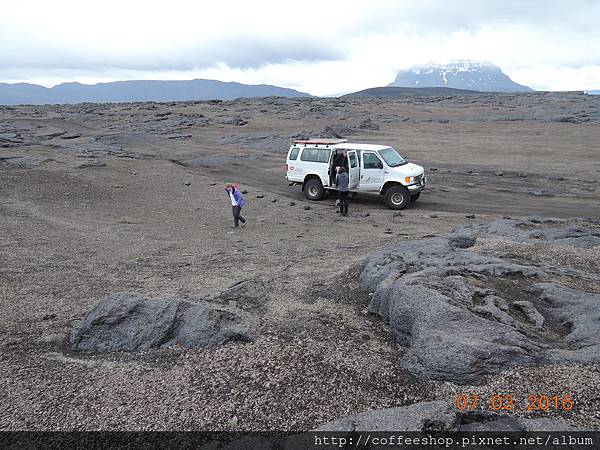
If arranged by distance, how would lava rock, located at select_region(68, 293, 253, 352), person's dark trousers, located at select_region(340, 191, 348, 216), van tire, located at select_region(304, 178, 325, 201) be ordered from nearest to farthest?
lava rock, located at select_region(68, 293, 253, 352), person's dark trousers, located at select_region(340, 191, 348, 216), van tire, located at select_region(304, 178, 325, 201)

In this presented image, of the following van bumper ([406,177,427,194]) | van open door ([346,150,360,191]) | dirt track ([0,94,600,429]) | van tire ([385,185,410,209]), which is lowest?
dirt track ([0,94,600,429])

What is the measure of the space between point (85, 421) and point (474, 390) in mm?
3892

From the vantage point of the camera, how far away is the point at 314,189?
55.0 ft

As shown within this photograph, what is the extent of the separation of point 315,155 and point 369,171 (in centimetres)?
227

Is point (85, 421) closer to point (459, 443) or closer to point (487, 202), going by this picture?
point (459, 443)

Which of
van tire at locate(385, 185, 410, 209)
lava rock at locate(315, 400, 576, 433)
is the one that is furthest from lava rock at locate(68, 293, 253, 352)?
van tire at locate(385, 185, 410, 209)

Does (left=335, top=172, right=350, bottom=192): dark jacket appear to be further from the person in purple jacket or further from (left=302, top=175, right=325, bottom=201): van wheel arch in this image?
the person in purple jacket

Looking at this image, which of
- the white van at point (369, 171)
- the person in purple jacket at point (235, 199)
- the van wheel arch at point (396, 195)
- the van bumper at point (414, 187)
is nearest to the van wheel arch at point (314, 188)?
the white van at point (369, 171)

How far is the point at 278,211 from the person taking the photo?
15344mm

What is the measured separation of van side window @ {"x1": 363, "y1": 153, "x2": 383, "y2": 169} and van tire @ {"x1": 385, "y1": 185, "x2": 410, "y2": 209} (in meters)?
0.92

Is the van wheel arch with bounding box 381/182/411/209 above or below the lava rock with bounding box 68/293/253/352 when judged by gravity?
above

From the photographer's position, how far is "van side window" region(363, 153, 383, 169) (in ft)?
50.0

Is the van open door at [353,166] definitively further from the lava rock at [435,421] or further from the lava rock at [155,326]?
the lava rock at [435,421]

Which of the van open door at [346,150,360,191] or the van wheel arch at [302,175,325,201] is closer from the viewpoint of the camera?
the van open door at [346,150,360,191]
